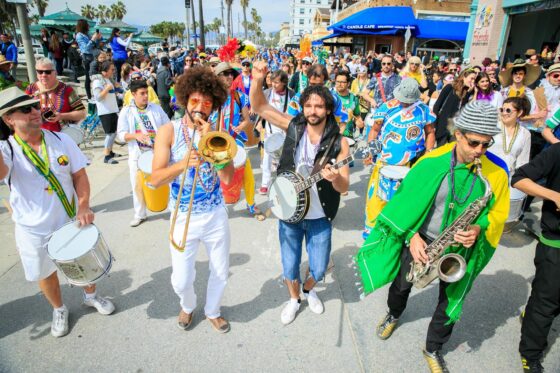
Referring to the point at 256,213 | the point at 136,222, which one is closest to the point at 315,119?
the point at 256,213

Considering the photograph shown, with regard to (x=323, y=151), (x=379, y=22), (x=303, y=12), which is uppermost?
(x=303, y=12)

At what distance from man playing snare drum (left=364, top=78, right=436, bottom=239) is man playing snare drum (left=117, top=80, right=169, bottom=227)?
2955 millimetres

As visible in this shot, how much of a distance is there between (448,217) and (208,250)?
1.82 m

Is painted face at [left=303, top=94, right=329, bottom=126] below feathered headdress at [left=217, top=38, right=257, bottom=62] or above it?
below

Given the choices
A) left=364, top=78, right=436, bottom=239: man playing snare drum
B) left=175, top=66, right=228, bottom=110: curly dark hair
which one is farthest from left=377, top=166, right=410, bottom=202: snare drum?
left=175, top=66, right=228, bottom=110: curly dark hair

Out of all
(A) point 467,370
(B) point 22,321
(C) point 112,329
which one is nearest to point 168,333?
(C) point 112,329

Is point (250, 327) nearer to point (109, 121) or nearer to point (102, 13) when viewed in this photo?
point (109, 121)

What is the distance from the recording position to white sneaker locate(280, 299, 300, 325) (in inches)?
123

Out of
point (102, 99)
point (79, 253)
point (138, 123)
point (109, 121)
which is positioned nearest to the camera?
point (79, 253)

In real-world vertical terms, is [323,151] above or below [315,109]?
below

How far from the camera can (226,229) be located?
275cm

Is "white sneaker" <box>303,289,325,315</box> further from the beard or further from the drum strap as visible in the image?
the drum strap

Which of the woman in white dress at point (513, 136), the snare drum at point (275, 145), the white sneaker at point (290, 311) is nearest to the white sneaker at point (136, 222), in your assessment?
the snare drum at point (275, 145)

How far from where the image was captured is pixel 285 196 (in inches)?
109
